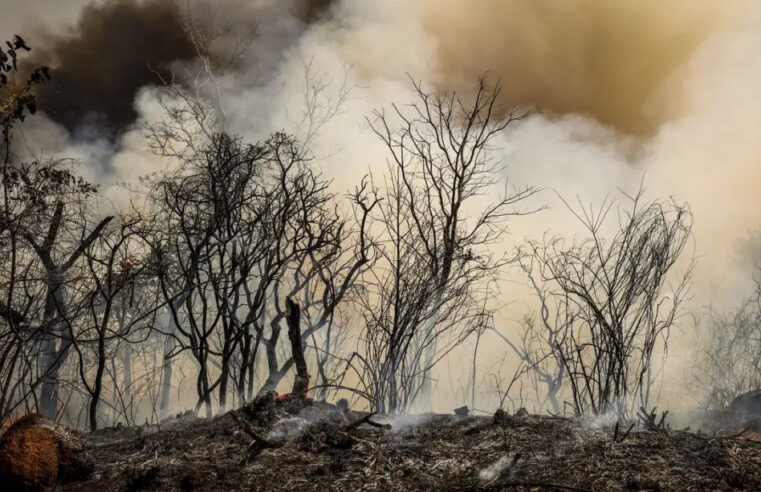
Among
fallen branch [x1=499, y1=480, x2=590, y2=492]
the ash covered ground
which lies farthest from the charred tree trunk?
fallen branch [x1=499, y1=480, x2=590, y2=492]

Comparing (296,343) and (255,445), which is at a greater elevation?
(296,343)

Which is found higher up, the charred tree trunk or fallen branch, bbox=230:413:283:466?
the charred tree trunk

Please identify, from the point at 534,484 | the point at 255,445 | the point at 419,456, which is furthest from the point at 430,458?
the point at 255,445

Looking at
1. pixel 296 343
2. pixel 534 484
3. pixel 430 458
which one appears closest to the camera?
pixel 534 484

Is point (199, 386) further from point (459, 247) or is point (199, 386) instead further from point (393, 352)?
point (459, 247)

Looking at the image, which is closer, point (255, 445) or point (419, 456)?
point (419, 456)

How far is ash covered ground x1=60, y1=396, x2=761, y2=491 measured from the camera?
315 cm

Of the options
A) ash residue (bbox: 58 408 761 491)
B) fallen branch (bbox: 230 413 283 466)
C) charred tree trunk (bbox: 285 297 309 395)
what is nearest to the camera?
ash residue (bbox: 58 408 761 491)

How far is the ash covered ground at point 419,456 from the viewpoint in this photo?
315 cm

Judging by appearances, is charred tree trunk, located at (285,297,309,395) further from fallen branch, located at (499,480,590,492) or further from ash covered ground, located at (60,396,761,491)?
fallen branch, located at (499,480,590,492)

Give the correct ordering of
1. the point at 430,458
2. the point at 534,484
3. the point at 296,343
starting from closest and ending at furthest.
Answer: the point at 534,484 → the point at 430,458 → the point at 296,343

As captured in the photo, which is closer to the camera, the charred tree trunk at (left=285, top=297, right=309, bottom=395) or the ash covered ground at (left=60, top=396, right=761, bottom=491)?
the ash covered ground at (left=60, top=396, right=761, bottom=491)

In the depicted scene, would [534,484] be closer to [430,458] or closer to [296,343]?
[430,458]

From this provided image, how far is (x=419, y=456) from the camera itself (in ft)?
11.8
